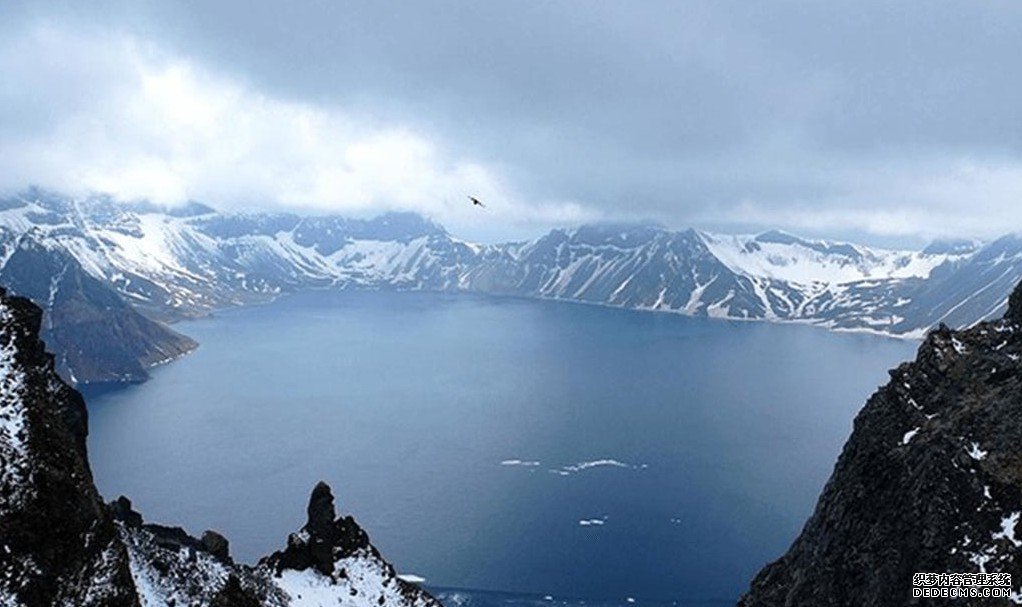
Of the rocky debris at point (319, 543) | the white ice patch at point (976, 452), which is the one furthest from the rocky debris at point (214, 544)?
the white ice patch at point (976, 452)

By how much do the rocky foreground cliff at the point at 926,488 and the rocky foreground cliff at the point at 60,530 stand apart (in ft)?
155

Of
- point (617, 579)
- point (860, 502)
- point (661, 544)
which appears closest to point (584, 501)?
point (661, 544)

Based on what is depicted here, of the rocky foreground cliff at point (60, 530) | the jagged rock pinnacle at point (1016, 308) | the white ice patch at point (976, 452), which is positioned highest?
the jagged rock pinnacle at point (1016, 308)

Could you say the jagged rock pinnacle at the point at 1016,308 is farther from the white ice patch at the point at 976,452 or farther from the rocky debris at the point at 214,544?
the rocky debris at the point at 214,544

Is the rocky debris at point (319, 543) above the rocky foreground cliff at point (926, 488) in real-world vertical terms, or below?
below

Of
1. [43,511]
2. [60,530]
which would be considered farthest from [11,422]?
[60,530]

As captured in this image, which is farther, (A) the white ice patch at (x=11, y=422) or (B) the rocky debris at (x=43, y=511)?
(A) the white ice patch at (x=11, y=422)

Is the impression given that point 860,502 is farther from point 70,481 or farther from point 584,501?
point 584,501

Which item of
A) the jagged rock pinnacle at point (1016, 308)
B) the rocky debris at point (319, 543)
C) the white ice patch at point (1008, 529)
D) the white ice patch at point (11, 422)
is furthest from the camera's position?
the jagged rock pinnacle at point (1016, 308)

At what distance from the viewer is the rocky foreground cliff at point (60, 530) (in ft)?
115

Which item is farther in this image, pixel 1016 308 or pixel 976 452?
pixel 1016 308

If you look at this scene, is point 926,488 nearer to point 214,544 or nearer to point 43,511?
point 43,511

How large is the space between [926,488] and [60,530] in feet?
190

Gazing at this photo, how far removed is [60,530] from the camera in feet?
119
